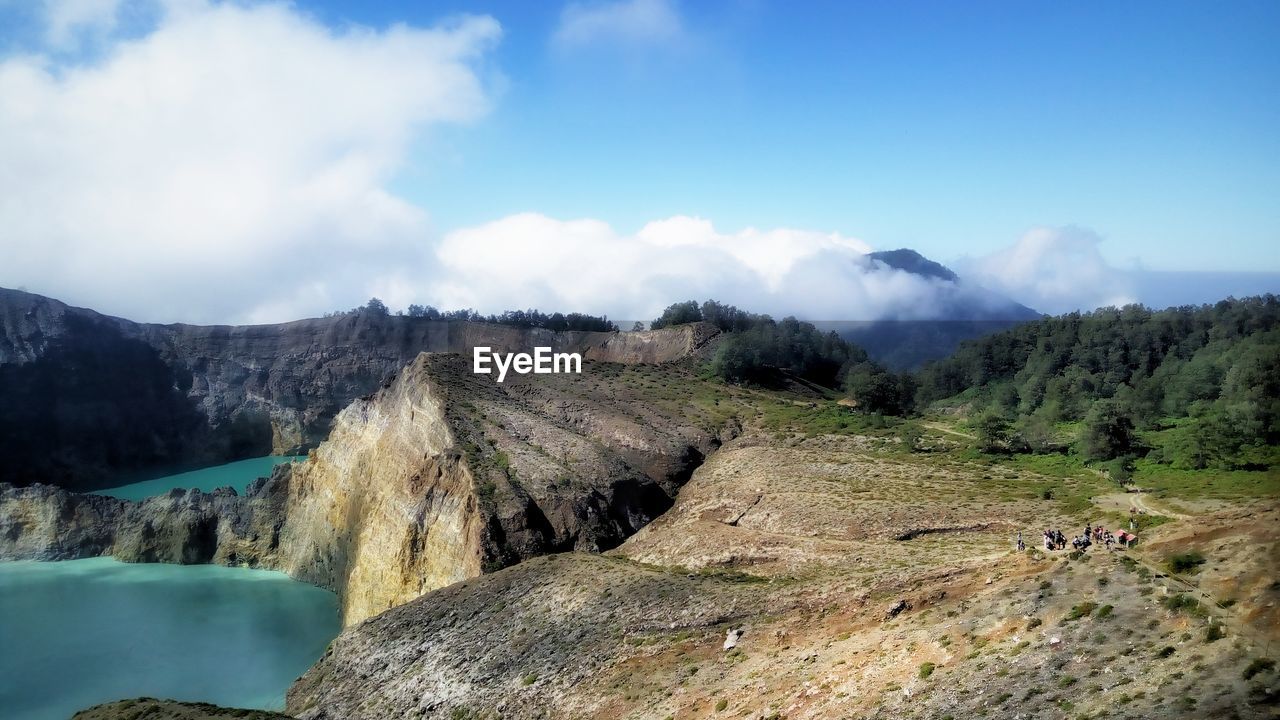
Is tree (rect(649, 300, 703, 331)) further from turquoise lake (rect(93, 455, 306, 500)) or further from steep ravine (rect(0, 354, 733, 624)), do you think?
turquoise lake (rect(93, 455, 306, 500))

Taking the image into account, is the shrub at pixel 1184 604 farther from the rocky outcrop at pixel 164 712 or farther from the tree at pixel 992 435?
the tree at pixel 992 435

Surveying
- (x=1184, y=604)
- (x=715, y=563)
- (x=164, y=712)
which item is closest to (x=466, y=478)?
(x=715, y=563)

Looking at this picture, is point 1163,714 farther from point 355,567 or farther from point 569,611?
point 355,567

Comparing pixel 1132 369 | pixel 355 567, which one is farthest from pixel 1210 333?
pixel 355 567

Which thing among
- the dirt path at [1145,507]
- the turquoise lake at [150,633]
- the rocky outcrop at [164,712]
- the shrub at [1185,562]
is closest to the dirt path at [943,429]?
the dirt path at [1145,507]

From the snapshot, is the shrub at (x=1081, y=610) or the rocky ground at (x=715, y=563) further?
the shrub at (x=1081, y=610)
